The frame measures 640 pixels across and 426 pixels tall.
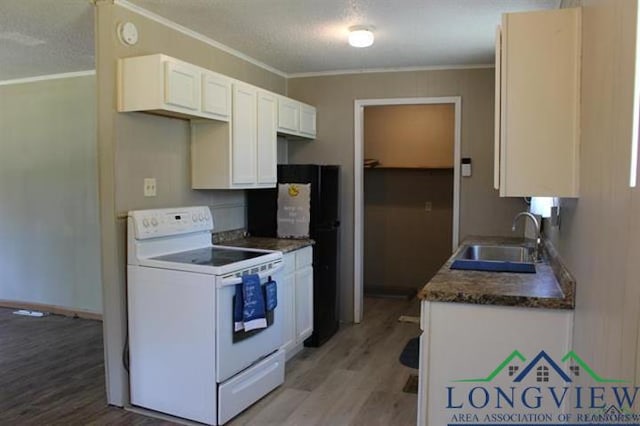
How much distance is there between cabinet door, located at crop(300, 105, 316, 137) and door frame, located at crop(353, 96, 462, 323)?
392 millimetres

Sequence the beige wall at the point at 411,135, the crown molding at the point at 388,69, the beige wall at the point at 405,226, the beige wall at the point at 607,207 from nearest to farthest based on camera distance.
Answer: the beige wall at the point at 607,207 → the crown molding at the point at 388,69 → the beige wall at the point at 411,135 → the beige wall at the point at 405,226

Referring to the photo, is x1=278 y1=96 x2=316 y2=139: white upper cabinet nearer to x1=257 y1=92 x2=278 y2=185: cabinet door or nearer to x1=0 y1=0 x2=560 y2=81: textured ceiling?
x1=257 y1=92 x2=278 y2=185: cabinet door

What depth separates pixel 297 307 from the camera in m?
3.89

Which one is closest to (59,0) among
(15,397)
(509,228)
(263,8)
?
(263,8)

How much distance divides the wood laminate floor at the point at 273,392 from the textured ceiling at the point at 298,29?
2.33m

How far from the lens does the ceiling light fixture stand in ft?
11.2

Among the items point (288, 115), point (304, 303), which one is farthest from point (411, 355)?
point (288, 115)

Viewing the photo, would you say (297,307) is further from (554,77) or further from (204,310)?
(554,77)

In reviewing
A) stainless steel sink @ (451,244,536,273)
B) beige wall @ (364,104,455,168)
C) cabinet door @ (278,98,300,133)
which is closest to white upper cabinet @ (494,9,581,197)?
stainless steel sink @ (451,244,536,273)

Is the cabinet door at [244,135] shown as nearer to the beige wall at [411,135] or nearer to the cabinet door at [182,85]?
the cabinet door at [182,85]

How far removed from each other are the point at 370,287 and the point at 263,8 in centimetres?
394

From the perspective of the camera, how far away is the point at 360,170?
4.86 metres

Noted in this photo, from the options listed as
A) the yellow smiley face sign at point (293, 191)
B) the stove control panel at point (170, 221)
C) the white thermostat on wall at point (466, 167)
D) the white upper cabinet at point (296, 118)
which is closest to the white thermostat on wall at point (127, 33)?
the stove control panel at point (170, 221)

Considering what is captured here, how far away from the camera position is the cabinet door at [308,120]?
15.0 feet
